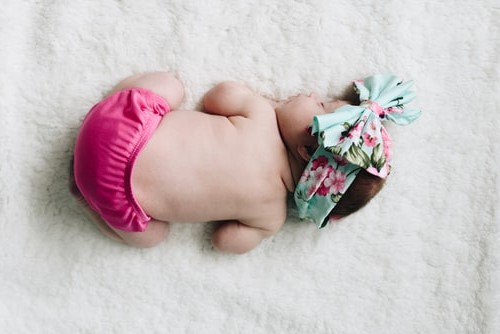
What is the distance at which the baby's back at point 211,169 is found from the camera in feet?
3.79

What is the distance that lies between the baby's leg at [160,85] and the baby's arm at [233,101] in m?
0.08

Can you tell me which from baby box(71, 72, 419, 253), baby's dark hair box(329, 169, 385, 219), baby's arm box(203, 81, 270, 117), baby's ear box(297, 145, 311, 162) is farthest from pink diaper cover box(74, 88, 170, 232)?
baby's dark hair box(329, 169, 385, 219)

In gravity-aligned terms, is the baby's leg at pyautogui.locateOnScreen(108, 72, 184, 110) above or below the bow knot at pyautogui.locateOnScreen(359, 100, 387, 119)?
below

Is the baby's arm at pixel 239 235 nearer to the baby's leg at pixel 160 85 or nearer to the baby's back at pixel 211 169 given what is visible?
the baby's back at pixel 211 169

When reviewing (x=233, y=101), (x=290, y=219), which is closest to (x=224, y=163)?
(x=233, y=101)

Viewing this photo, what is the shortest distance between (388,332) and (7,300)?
931 millimetres

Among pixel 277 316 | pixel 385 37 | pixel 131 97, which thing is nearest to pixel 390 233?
pixel 277 316

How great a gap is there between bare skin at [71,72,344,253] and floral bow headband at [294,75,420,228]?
0.19 feet

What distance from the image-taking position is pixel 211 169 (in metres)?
1.18

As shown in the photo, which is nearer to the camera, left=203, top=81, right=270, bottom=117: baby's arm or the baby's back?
the baby's back

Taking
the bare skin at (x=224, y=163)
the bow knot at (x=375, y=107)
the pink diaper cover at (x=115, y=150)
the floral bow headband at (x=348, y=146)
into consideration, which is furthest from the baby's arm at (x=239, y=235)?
the bow knot at (x=375, y=107)

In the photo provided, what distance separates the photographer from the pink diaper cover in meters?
1.12

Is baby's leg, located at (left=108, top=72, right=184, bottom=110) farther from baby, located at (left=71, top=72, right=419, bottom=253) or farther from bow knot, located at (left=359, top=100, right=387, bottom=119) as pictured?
bow knot, located at (left=359, top=100, right=387, bottom=119)

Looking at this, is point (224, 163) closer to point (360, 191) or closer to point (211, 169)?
point (211, 169)
